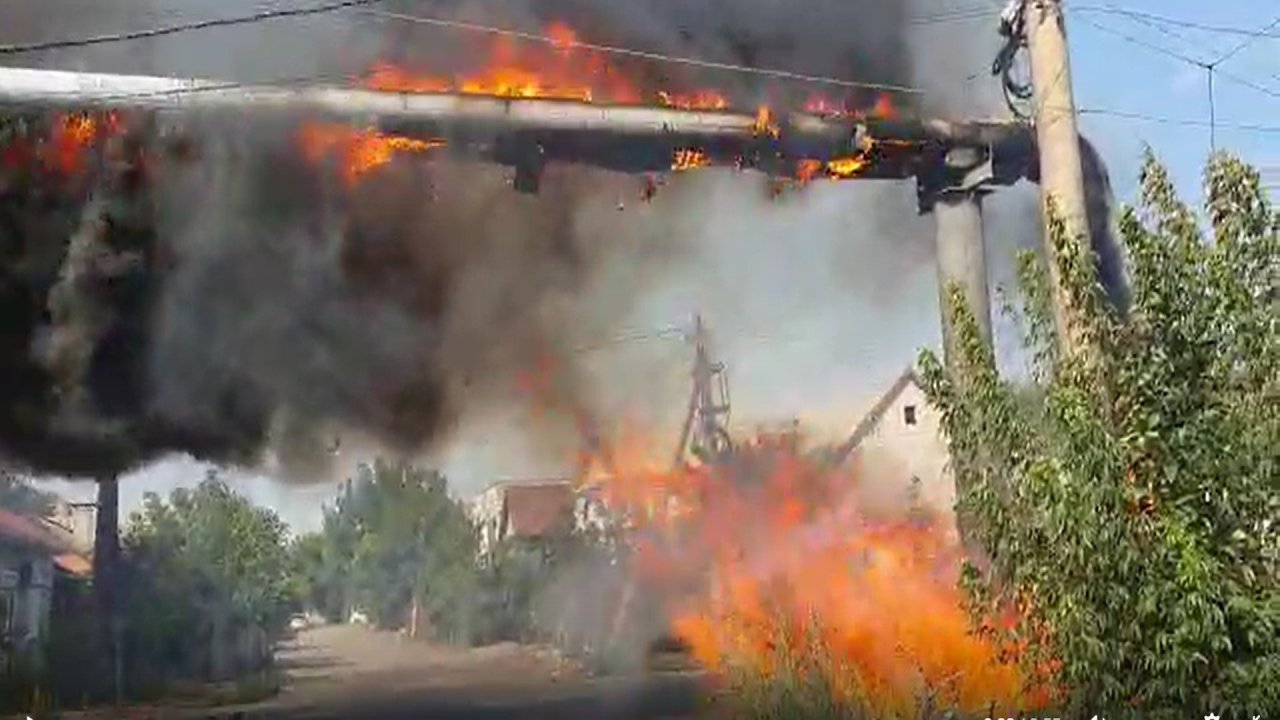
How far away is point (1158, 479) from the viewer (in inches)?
294

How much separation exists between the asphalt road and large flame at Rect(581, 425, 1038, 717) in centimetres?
131

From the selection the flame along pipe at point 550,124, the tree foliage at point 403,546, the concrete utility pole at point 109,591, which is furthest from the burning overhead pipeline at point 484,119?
the tree foliage at point 403,546

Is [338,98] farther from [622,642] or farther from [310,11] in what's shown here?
[622,642]

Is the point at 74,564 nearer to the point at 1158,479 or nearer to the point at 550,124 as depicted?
the point at 550,124

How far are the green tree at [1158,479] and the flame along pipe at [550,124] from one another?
7.03 m

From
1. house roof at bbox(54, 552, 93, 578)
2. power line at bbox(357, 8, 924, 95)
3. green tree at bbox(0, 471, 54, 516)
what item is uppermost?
power line at bbox(357, 8, 924, 95)

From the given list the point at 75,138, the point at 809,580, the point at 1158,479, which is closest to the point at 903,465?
the point at 809,580

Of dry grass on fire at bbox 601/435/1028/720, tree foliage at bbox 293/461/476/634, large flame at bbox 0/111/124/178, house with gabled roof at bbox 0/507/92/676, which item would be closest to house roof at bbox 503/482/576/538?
tree foliage at bbox 293/461/476/634

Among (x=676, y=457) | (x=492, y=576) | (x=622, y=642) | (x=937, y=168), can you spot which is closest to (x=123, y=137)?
(x=937, y=168)

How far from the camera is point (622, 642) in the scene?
27.9m

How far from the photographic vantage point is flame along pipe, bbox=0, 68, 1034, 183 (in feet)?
43.1

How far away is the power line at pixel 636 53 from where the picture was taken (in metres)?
15.4

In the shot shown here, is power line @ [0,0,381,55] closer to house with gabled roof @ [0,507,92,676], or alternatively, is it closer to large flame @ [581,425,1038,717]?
large flame @ [581,425,1038,717]

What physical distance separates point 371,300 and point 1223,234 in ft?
36.9
